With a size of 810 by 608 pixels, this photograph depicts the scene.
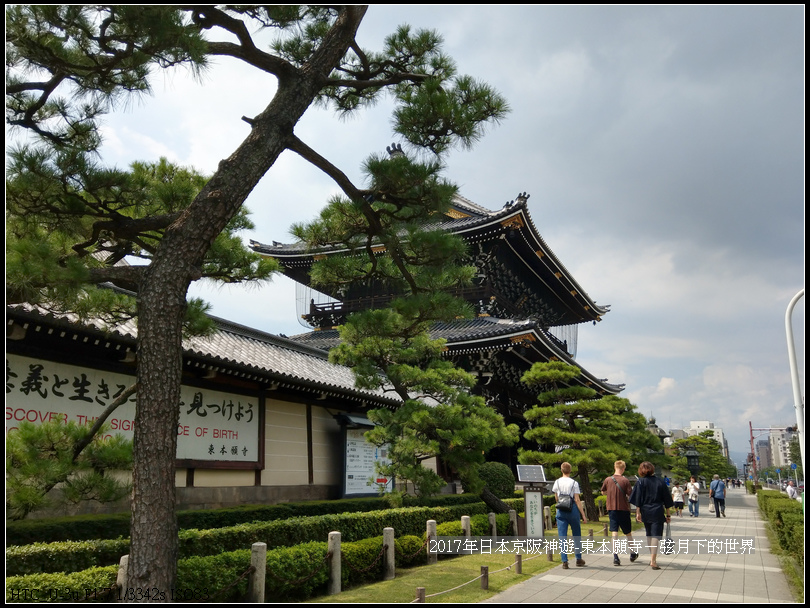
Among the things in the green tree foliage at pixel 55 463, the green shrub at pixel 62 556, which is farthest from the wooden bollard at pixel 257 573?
the green tree foliage at pixel 55 463

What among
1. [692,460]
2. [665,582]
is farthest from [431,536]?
[692,460]

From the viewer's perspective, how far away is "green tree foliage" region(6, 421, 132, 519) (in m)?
5.59

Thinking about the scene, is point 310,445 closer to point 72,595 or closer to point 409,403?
point 409,403

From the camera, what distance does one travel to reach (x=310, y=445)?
44.7 ft

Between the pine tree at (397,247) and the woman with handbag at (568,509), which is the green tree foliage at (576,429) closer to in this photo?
the woman with handbag at (568,509)

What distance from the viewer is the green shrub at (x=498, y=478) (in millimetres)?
16927

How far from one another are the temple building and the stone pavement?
28.0 feet

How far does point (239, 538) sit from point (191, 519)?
5.91 ft

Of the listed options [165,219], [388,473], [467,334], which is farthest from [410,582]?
[467,334]

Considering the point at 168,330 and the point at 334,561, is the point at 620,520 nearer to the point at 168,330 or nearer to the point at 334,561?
the point at 334,561

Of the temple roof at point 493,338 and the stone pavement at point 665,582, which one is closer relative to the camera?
the stone pavement at point 665,582

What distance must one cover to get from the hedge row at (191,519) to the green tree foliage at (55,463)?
191cm

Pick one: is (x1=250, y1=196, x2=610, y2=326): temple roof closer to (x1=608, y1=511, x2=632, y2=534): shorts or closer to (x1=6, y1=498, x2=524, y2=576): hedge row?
(x1=6, y1=498, x2=524, y2=576): hedge row

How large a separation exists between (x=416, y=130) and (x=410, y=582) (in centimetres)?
637
